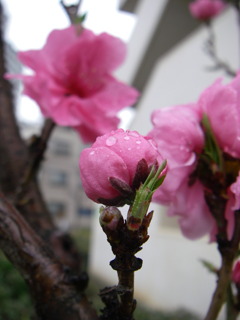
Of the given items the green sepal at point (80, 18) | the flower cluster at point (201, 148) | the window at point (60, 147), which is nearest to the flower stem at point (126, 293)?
the flower cluster at point (201, 148)

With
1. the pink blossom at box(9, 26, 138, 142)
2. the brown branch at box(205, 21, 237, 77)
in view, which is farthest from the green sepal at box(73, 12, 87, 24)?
the brown branch at box(205, 21, 237, 77)

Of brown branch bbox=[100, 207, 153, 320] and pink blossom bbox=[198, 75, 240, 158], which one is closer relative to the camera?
brown branch bbox=[100, 207, 153, 320]

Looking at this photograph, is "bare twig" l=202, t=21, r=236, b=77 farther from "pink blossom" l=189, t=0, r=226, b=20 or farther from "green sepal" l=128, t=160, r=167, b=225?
"green sepal" l=128, t=160, r=167, b=225

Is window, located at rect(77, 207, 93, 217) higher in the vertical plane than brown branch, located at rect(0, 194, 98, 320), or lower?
higher

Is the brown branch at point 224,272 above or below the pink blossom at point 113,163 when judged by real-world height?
below

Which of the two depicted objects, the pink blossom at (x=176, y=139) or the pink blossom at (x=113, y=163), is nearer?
the pink blossom at (x=113, y=163)

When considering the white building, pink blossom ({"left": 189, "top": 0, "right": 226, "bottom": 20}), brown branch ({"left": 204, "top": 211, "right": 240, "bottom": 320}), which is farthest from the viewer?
the white building

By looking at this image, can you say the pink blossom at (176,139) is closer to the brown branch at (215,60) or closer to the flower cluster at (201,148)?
the flower cluster at (201,148)
